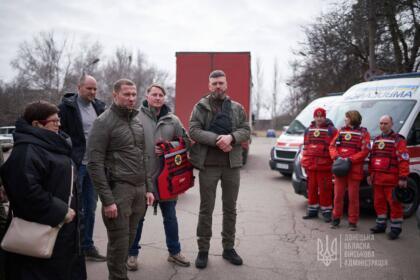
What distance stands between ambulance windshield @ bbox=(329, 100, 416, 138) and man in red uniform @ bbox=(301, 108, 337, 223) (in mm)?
881

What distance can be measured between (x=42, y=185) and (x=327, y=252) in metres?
3.56

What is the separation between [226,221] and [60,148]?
7.15 ft

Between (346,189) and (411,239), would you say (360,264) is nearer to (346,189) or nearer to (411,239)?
Result: (411,239)

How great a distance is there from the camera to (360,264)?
418 cm

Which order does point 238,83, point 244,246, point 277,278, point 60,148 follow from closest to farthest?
point 60,148 → point 277,278 → point 244,246 → point 238,83

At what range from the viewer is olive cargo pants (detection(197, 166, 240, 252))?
4043 millimetres

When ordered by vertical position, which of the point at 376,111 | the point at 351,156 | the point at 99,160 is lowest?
the point at 351,156

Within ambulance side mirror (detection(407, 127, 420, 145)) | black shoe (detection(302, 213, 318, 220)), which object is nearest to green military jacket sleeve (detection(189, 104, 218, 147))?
black shoe (detection(302, 213, 318, 220))

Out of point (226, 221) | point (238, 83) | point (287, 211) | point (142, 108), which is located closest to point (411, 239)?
point (287, 211)

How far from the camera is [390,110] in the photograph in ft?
20.5

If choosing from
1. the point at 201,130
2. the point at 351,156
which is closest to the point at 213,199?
the point at 201,130

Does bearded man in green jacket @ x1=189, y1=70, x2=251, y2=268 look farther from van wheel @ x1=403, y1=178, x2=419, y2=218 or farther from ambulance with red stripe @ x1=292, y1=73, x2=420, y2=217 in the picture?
van wheel @ x1=403, y1=178, x2=419, y2=218

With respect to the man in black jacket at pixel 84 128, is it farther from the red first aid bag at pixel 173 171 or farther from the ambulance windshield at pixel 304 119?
the ambulance windshield at pixel 304 119

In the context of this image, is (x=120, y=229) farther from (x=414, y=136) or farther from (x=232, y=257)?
(x=414, y=136)
